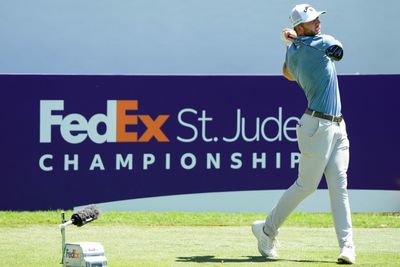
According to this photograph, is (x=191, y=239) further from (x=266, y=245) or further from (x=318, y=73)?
(x=318, y=73)

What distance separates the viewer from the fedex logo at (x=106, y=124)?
12352 mm

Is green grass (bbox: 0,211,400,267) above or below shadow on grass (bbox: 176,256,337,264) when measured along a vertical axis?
above

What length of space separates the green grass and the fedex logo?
0.89 metres

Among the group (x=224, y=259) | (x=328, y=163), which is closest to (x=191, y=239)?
(x=224, y=259)

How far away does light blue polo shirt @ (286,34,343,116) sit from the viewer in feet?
27.6

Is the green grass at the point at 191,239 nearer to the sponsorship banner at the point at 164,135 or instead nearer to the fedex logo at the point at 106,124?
the sponsorship banner at the point at 164,135

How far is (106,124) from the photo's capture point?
12461 millimetres

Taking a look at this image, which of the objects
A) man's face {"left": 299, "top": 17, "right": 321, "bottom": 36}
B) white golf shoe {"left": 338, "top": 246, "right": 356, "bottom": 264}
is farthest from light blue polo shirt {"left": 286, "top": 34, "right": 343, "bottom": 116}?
white golf shoe {"left": 338, "top": 246, "right": 356, "bottom": 264}

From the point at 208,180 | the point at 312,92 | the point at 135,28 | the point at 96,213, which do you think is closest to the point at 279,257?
the point at 312,92

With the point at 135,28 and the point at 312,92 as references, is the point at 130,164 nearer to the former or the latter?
the point at 312,92

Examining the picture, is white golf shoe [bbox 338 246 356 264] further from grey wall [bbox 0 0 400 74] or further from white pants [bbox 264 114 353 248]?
grey wall [bbox 0 0 400 74]

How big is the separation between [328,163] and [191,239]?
191 cm

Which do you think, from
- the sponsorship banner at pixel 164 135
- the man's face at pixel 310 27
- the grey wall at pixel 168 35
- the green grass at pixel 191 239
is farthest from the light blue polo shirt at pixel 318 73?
the grey wall at pixel 168 35

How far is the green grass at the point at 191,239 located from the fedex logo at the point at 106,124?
886 mm
